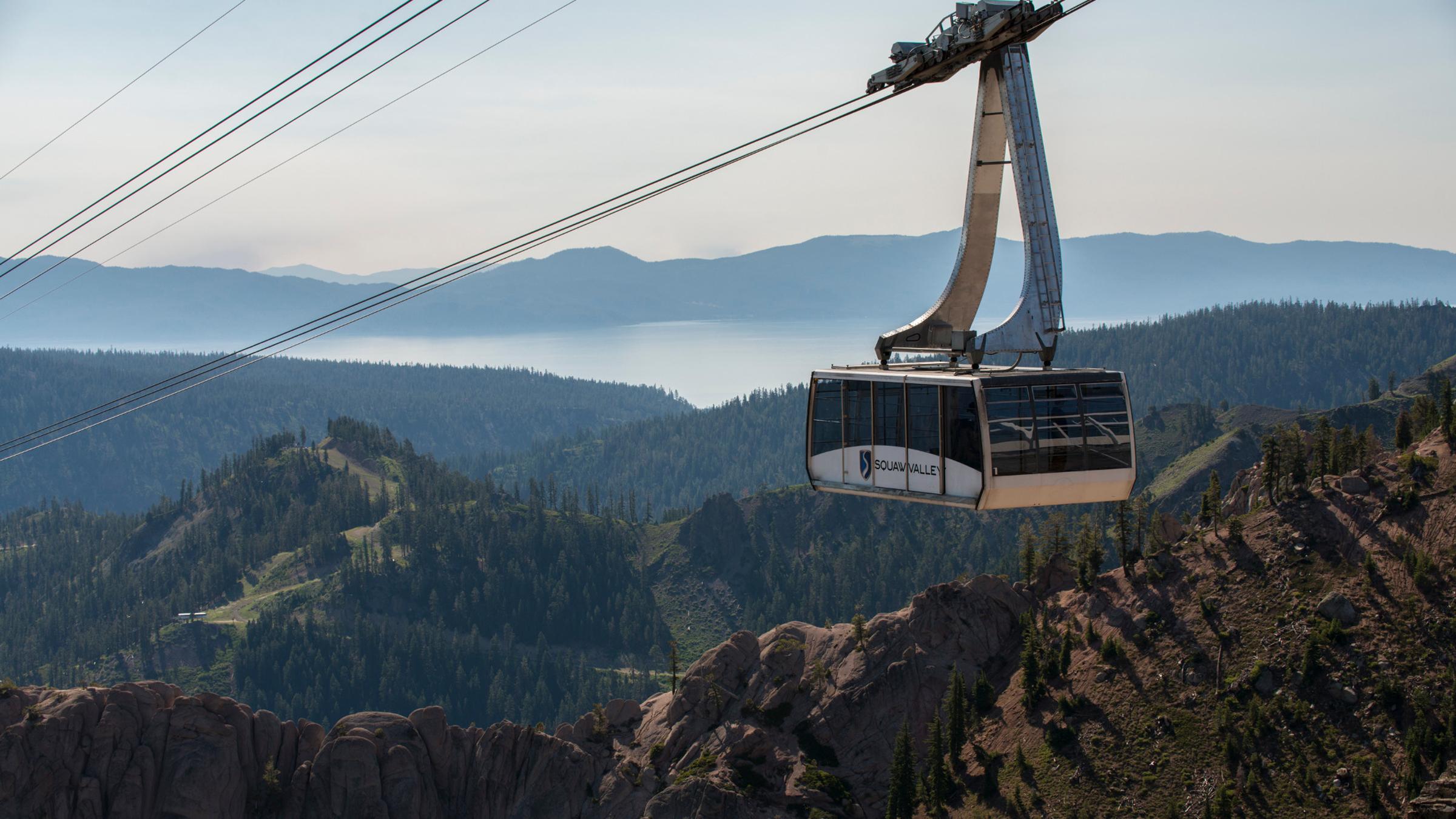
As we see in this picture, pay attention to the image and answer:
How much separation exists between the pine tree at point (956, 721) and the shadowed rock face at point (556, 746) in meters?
4.86

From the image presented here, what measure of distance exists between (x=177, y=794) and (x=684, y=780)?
3140 centimetres

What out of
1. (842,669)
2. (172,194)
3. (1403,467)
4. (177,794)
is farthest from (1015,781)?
(172,194)

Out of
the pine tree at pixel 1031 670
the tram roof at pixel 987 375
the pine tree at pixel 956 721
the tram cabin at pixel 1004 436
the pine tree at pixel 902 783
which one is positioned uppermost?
the tram roof at pixel 987 375

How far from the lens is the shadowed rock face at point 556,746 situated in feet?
265

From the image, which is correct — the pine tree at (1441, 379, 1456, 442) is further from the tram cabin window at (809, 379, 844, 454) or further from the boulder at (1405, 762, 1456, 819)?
the tram cabin window at (809, 379, 844, 454)

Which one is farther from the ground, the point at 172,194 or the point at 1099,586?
the point at 172,194

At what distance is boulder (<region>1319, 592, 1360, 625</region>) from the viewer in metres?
79.2

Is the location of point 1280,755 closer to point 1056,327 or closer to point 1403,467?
point 1403,467

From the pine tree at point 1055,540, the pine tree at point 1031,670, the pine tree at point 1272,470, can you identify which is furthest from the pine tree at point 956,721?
the pine tree at point 1272,470

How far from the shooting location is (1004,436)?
1118 inches

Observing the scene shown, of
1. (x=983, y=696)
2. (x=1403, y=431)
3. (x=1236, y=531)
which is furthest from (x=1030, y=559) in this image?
(x=1403, y=431)

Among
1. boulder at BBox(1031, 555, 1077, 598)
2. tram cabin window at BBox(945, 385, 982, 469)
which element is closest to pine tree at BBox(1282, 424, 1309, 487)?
boulder at BBox(1031, 555, 1077, 598)

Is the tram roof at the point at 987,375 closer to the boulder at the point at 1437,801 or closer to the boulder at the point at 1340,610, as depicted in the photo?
the boulder at the point at 1437,801

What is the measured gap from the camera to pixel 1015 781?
78625mm
